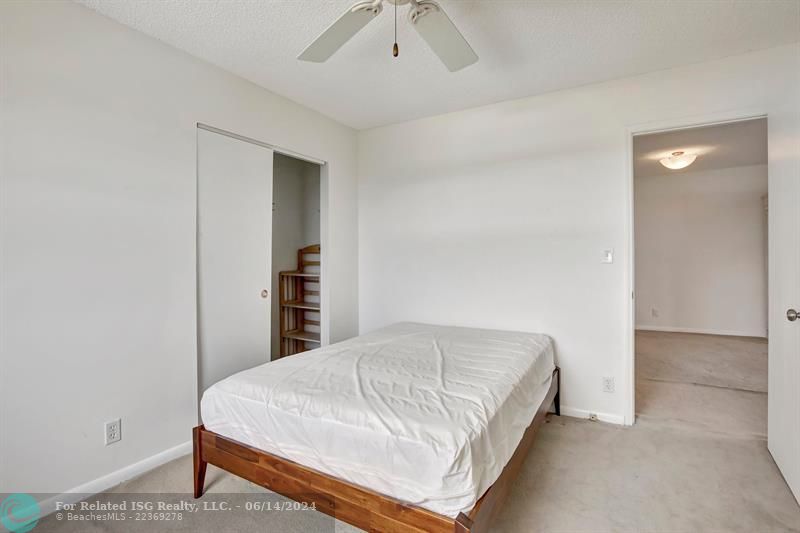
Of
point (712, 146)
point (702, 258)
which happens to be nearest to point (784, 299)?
point (712, 146)

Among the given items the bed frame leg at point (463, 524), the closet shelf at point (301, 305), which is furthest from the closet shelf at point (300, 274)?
the bed frame leg at point (463, 524)

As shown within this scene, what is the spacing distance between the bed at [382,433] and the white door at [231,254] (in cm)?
78

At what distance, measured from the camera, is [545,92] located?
2.94m

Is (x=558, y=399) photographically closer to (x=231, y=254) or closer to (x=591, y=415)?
(x=591, y=415)

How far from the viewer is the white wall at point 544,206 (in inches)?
99.7

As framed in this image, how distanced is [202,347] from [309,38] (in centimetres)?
207

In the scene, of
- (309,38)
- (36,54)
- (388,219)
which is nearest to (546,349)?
(388,219)

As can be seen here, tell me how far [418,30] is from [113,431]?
2558 mm

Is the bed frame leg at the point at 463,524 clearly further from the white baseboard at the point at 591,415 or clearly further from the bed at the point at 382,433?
the white baseboard at the point at 591,415

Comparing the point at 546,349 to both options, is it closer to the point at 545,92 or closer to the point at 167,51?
the point at 545,92

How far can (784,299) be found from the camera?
2.00 metres

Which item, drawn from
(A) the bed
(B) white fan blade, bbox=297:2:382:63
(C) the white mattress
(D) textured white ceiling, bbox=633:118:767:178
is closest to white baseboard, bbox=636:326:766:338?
(D) textured white ceiling, bbox=633:118:767:178

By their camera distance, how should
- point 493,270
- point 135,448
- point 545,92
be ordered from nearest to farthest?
point 135,448, point 545,92, point 493,270

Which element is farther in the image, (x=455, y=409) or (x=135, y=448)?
(x=135, y=448)
